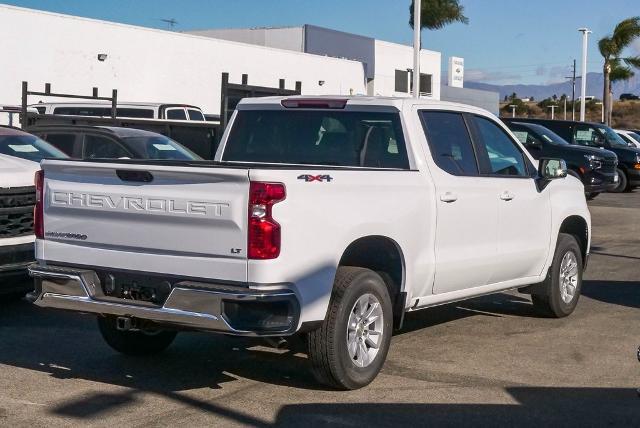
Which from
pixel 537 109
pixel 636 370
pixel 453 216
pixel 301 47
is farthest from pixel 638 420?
pixel 537 109

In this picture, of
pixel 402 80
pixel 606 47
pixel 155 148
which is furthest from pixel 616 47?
pixel 155 148

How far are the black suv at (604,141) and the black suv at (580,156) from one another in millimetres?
2005

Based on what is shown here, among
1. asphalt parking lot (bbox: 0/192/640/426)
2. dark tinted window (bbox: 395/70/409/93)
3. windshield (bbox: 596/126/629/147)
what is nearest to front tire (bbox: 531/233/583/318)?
asphalt parking lot (bbox: 0/192/640/426)

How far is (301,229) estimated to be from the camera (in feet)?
20.6

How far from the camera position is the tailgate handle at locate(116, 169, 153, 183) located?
648 cm

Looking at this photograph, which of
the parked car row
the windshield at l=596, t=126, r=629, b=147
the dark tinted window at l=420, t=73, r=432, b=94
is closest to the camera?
the parked car row

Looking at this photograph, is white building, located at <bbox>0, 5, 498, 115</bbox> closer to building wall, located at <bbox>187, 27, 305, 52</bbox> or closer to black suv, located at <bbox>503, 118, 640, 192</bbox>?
building wall, located at <bbox>187, 27, 305, 52</bbox>

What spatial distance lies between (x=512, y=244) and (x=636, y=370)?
156 cm

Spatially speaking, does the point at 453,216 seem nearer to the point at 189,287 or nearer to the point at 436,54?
the point at 189,287

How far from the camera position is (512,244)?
8.72 m

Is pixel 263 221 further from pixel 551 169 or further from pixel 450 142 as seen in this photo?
pixel 551 169

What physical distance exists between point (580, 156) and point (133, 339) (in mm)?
17177

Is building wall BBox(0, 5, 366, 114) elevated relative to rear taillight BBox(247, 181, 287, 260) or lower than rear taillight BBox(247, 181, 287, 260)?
elevated

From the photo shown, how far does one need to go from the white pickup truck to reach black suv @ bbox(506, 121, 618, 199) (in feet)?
48.4
